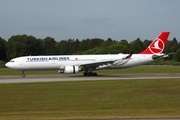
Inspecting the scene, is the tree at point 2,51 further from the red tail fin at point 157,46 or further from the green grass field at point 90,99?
the green grass field at point 90,99

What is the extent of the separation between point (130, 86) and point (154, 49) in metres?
18.9

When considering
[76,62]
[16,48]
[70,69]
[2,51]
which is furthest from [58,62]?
[2,51]

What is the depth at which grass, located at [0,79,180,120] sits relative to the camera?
18219 millimetres

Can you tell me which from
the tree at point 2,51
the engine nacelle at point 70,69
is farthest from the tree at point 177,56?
the engine nacelle at point 70,69

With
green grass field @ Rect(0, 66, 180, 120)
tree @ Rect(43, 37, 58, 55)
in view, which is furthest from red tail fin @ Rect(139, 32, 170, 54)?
tree @ Rect(43, 37, 58, 55)

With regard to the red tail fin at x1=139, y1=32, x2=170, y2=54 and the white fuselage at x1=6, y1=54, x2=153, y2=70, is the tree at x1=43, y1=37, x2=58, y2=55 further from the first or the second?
the white fuselage at x1=6, y1=54, x2=153, y2=70

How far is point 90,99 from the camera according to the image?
22516 mm

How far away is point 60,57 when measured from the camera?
4228 cm

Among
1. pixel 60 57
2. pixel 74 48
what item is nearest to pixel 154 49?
pixel 60 57

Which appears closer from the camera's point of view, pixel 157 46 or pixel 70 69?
pixel 70 69

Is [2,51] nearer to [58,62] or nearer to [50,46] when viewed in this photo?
[50,46]

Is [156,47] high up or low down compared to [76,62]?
up

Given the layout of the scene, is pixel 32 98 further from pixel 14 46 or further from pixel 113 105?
pixel 14 46

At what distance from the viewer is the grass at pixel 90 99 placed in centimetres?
1822
